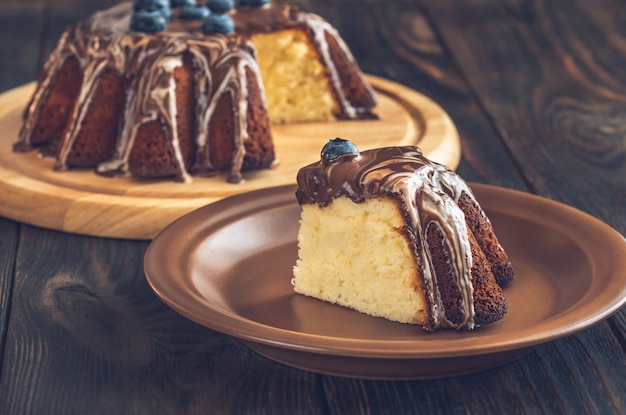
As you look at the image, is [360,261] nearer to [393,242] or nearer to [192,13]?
[393,242]

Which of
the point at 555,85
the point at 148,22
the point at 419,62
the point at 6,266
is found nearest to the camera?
the point at 6,266

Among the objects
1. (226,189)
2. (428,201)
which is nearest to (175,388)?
(428,201)

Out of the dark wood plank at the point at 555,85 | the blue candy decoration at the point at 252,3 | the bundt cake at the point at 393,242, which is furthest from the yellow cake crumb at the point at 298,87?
the bundt cake at the point at 393,242

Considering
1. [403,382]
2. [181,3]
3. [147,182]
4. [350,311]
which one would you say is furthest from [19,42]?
[403,382]

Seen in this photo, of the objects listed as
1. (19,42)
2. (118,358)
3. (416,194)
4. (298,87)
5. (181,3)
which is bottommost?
(19,42)

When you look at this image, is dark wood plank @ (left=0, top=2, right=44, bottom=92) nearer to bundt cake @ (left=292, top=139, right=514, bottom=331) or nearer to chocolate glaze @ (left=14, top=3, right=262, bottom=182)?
chocolate glaze @ (left=14, top=3, right=262, bottom=182)

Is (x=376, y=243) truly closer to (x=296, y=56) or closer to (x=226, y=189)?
(x=226, y=189)
